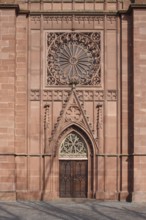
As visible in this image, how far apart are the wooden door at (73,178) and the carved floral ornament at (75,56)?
11.8 feet

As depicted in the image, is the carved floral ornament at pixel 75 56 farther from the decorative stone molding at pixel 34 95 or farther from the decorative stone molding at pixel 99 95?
the decorative stone molding at pixel 34 95

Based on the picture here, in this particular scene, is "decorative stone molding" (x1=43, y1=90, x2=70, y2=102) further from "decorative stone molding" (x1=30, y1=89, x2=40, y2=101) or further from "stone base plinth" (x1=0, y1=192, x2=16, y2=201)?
"stone base plinth" (x1=0, y1=192, x2=16, y2=201)

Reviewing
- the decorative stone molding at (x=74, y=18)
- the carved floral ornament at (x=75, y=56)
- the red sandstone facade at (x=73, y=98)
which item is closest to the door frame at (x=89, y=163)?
the red sandstone facade at (x=73, y=98)

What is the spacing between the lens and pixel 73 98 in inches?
1000

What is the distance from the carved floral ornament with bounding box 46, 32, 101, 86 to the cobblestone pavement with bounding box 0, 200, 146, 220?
5.52 metres

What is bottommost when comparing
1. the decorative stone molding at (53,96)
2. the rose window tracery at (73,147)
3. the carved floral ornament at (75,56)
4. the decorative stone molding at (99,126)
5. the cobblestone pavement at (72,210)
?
the cobblestone pavement at (72,210)

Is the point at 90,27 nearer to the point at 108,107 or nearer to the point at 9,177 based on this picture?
the point at 108,107

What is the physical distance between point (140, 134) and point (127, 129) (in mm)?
870

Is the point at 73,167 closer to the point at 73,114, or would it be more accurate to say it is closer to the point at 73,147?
the point at 73,147

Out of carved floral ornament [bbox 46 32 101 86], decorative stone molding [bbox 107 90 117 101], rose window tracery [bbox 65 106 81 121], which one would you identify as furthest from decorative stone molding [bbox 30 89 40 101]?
decorative stone molding [bbox 107 90 117 101]

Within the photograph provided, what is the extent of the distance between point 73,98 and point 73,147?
2130 millimetres

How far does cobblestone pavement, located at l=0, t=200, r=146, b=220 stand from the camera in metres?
19.1

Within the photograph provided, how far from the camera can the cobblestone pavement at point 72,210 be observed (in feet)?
62.7

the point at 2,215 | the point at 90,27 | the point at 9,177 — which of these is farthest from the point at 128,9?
the point at 2,215
